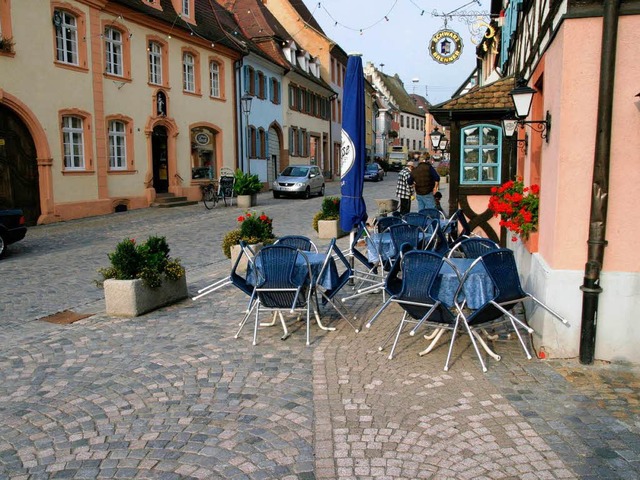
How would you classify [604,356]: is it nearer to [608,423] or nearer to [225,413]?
[608,423]

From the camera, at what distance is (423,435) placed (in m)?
3.91

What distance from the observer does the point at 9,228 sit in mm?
11812

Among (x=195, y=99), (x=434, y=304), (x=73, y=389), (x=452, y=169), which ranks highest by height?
(x=195, y=99)

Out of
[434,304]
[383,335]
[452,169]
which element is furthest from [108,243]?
[434,304]

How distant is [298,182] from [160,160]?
5893mm

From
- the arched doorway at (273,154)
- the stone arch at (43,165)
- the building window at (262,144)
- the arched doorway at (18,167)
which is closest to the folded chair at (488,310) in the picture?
the arched doorway at (18,167)

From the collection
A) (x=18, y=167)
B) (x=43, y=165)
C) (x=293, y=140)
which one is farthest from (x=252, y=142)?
(x=18, y=167)

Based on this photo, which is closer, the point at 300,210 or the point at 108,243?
the point at 108,243

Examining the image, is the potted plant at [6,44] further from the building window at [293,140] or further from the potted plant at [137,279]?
the building window at [293,140]

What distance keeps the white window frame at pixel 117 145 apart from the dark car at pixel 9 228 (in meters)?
8.23

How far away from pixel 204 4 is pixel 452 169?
21.0m

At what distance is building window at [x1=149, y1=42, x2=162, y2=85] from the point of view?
864 inches

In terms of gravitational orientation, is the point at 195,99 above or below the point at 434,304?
above

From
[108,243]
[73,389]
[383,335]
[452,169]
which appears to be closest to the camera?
[73,389]
